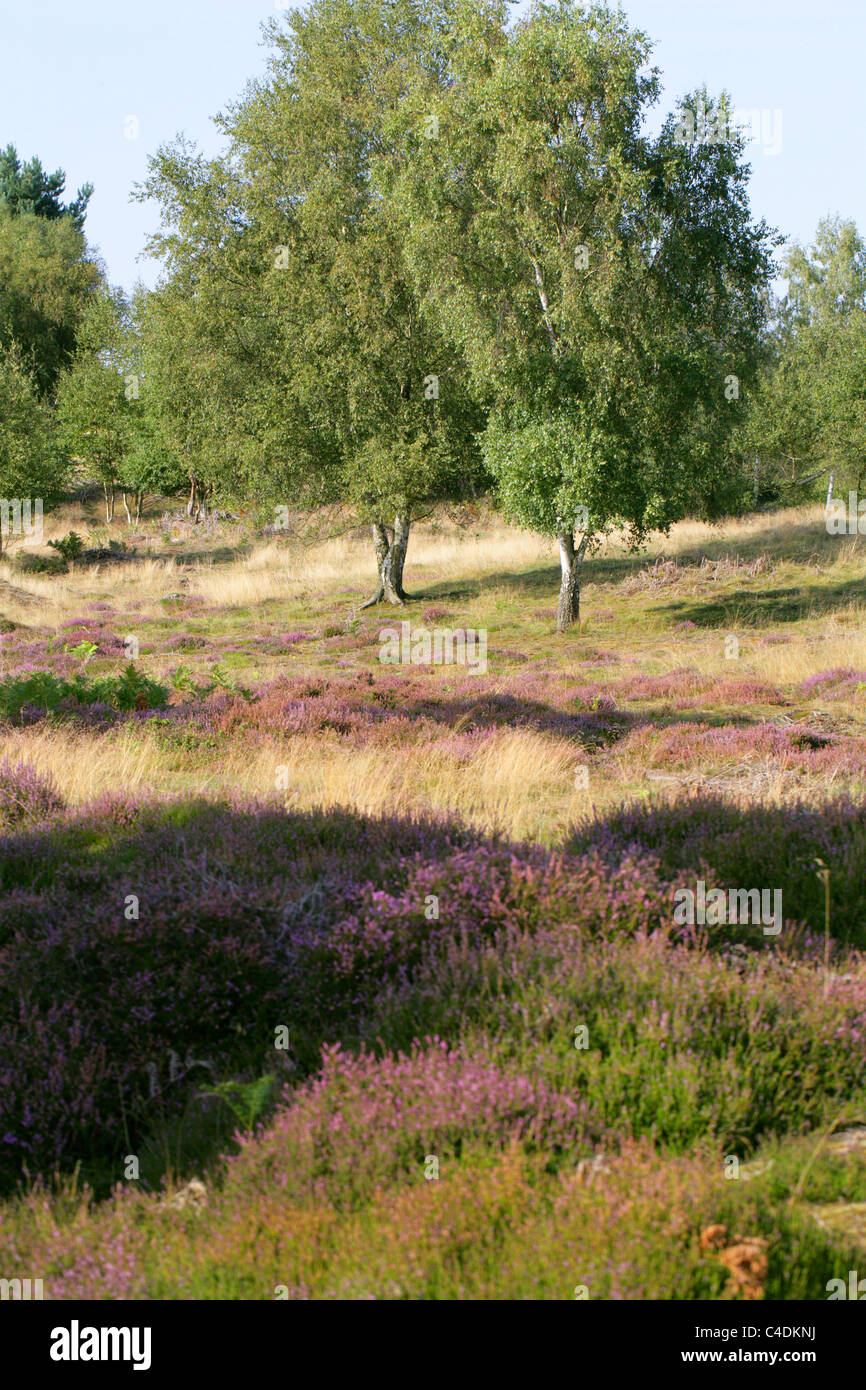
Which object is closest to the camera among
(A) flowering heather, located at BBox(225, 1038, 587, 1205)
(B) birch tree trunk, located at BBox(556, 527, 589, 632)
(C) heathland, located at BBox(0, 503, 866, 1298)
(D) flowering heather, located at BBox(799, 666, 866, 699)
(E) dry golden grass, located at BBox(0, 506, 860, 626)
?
(C) heathland, located at BBox(0, 503, 866, 1298)

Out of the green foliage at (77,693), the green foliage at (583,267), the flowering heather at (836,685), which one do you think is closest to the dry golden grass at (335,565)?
the green foliage at (583,267)

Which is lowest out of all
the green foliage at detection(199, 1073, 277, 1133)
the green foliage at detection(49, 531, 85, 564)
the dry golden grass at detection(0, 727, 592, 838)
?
the green foliage at detection(199, 1073, 277, 1133)

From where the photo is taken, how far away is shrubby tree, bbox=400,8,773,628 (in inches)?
829

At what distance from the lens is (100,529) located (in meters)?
49.8

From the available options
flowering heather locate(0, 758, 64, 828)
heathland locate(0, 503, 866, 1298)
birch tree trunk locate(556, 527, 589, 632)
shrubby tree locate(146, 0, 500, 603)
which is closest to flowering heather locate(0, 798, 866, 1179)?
heathland locate(0, 503, 866, 1298)

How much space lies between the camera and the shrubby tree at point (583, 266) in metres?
21.0

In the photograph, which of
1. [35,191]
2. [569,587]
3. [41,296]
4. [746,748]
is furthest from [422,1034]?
[35,191]

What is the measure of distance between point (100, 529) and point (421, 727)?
4206cm

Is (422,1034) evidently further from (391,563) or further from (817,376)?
(817,376)

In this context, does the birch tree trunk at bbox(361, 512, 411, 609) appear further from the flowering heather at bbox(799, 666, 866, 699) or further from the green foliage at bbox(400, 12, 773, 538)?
the flowering heather at bbox(799, 666, 866, 699)

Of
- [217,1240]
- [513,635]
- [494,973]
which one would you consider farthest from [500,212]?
[217,1240]

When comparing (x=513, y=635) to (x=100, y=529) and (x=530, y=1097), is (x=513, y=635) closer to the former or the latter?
(x=530, y=1097)

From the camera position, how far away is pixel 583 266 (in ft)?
69.7

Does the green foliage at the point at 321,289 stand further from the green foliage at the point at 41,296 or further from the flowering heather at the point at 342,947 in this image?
the green foliage at the point at 41,296
